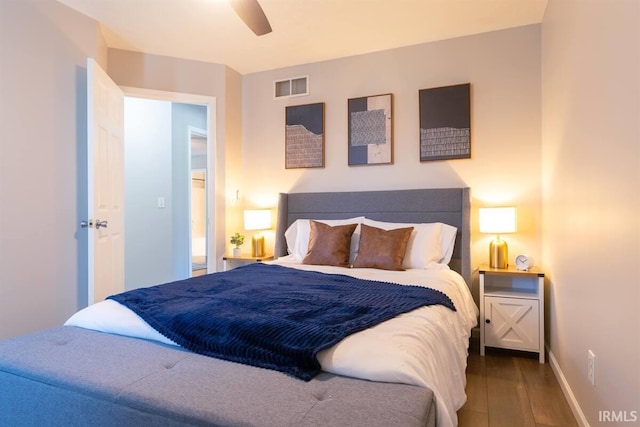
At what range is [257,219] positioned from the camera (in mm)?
3730

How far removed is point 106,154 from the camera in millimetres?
2836

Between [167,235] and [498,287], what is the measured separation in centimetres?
364

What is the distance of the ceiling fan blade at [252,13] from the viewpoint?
1867 millimetres

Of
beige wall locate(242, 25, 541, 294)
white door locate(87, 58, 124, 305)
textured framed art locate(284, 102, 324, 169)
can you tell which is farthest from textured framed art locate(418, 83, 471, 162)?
white door locate(87, 58, 124, 305)

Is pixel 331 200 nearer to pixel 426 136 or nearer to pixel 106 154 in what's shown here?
pixel 426 136

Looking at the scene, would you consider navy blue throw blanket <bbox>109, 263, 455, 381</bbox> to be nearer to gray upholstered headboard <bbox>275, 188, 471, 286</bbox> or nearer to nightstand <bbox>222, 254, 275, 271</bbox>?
gray upholstered headboard <bbox>275, 188, 471, 286</bbox>

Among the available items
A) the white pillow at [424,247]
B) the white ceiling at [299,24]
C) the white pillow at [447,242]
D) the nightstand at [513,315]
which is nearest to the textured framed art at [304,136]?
the white ceiling at [299,24]

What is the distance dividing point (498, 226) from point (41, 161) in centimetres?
330

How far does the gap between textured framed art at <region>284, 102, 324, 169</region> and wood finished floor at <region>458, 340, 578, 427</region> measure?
2.24 meters

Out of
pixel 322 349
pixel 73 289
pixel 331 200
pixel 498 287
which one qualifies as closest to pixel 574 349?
pixel 498 287

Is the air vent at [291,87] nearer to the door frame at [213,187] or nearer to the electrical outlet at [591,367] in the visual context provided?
the door frame at [213,187]

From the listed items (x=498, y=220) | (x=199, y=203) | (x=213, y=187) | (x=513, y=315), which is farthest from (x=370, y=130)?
(x=199, y=203)

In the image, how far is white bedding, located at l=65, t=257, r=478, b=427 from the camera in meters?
1.10

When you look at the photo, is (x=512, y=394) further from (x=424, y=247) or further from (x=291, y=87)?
(x=291, y=87)
